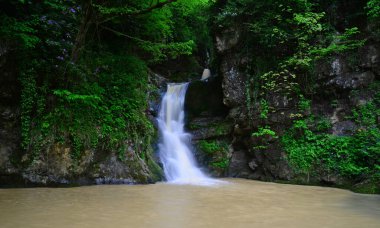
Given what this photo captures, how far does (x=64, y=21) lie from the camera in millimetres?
10070

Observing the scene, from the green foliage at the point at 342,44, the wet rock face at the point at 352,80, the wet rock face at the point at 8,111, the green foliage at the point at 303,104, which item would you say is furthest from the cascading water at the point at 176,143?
the green foliage at the point at 342,44

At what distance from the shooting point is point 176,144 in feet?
40.8

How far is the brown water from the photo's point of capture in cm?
480

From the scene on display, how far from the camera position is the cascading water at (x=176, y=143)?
10.9 metres

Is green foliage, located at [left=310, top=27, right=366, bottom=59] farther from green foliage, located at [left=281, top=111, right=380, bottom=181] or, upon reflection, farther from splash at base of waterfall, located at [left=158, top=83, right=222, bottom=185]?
splash at base of waterfall, located at [left=158, top=83, right=222, bottom=185]

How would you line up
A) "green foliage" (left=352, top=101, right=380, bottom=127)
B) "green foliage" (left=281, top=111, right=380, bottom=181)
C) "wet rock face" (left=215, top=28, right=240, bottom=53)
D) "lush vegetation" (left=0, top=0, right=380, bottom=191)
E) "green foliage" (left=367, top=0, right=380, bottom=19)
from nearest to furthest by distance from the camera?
"lush vegetation" (left=0, top=0, right=380, bottom=191)
"green foliage" (left=281, top=111, right=380, bottom=181)
"green foliage" (left=367, top=0, right=380, bottom=19)
"green foliage" (left=352, top=101, right=380, bottom=127)
"wet rock face" (left=215, top=28, right=240, bottom=53)

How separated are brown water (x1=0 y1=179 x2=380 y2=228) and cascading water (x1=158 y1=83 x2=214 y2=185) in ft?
7.99

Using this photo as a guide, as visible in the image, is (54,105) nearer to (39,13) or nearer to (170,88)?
(39,13)

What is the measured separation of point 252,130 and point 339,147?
301 cm

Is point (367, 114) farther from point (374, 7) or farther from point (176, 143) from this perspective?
point (176, 143)

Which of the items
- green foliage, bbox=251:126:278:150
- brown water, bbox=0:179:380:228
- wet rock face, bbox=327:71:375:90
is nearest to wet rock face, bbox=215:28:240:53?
green foliage, bbox=251:126:278:150

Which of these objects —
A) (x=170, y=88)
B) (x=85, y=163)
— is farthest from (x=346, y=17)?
(x=85, y=163)

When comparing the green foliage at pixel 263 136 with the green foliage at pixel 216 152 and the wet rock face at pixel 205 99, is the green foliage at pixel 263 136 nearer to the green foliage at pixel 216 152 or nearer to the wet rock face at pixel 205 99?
the green foliage at pixel 216 152

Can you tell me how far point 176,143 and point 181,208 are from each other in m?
6.65
